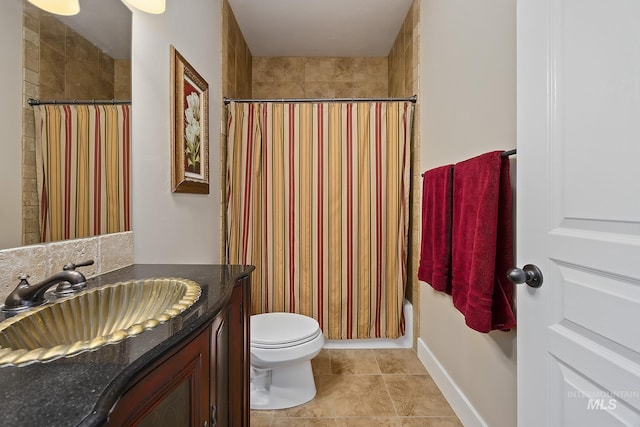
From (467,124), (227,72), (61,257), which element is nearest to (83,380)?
(61,257)

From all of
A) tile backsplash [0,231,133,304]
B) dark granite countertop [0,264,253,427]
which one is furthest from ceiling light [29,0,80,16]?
dark granite countertop [0,264,253,427]

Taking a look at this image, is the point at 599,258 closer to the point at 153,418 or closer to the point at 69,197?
the point at 153,418

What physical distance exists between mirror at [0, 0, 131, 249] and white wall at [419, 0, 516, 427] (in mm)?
1428

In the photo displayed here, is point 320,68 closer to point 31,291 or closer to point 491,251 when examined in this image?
point 491,251

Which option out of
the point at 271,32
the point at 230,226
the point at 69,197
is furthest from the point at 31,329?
the point at 271,32

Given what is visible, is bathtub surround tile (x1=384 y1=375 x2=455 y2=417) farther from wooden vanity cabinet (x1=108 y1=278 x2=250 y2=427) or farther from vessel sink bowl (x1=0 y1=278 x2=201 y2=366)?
vessel sink bowl (x1=0 y1=278 x2=201 y2=366)

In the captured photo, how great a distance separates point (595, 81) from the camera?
595mm

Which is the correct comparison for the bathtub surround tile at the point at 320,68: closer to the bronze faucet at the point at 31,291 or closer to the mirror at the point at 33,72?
the mirror at the point at 33,72

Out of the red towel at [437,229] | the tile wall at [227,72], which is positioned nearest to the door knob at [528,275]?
the red towel at [437,229]

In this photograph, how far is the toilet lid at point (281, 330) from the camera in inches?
57.7

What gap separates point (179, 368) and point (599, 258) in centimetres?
87
